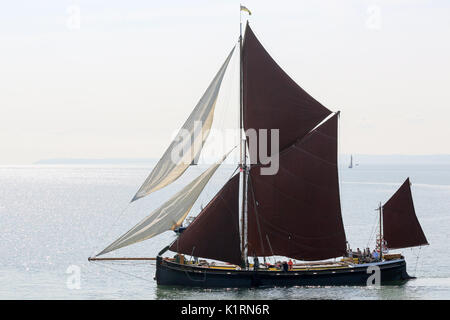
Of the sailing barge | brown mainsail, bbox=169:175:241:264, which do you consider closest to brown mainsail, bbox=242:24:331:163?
the sailing barge

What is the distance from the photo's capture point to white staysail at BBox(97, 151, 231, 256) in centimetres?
3856

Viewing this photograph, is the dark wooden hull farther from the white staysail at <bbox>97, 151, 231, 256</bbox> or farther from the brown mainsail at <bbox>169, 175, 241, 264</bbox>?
the white staysail at <bbox>97, 151, 231, 256</bbox>

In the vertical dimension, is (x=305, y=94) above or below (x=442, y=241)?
above

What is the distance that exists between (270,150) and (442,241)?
32.6m

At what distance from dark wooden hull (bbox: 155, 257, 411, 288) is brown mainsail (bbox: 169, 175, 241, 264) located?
34.5 inches

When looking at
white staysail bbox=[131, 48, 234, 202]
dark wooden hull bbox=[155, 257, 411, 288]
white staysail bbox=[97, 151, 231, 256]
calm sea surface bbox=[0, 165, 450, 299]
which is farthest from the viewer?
calm sea surface bbox=[0, 165, 450, 299]

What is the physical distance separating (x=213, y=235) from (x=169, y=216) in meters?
2.70

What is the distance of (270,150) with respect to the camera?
40938mm

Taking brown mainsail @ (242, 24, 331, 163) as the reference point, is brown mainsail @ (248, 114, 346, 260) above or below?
below

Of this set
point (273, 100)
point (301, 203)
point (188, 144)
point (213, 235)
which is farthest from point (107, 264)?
point (273, 100)
